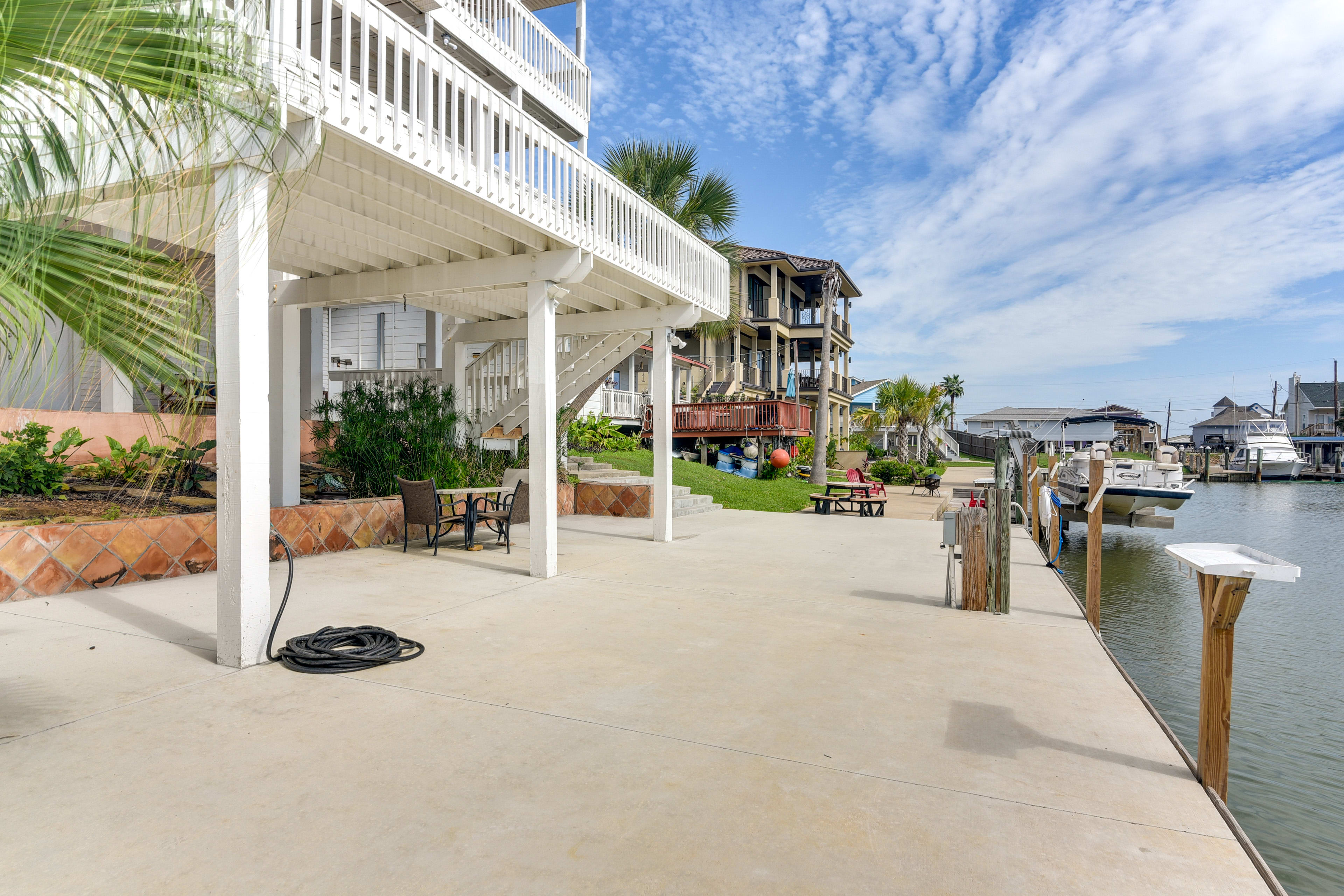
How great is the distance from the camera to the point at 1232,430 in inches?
3875

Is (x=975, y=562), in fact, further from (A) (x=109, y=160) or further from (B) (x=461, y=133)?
(B) (x=461, y=133)

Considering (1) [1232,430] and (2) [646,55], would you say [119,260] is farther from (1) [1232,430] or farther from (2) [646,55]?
(1) [1232,430]

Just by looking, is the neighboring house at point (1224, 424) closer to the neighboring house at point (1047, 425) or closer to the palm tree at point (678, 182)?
the neighboring house at point (1047, 425)

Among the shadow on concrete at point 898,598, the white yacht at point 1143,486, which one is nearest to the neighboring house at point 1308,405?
the white yacht at point 1143,486

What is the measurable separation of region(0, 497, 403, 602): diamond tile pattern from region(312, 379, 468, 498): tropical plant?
1.53m

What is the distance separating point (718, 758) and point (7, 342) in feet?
10.2

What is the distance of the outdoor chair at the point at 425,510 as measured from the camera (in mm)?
8312

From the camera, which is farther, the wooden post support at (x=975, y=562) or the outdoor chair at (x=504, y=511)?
A: the outdoor chair at (x=504, y=511)

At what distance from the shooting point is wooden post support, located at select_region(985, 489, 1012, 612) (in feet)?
20.6

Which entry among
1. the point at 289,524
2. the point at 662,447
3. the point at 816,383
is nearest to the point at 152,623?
the point at 289,524

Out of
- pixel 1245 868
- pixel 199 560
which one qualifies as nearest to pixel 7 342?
pixel 1245 868

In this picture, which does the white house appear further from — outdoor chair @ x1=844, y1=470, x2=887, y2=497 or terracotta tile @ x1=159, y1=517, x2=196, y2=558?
outdoor chair @ x1=844, y1=470, x2=887, y2=497

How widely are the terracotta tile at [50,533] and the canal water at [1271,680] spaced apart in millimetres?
8279

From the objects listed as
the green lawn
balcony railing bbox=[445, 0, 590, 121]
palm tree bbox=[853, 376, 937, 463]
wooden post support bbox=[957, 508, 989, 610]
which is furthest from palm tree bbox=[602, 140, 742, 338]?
A: palm tree bbox=[853, 376, 937, 463]
